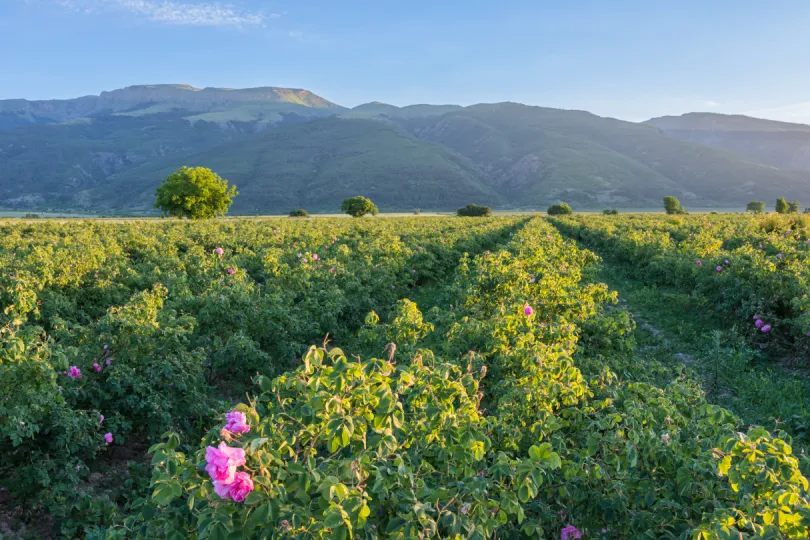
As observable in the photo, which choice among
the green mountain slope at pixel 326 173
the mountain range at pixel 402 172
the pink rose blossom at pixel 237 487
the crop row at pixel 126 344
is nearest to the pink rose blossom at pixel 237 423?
the pink rose blossom at pixel 237 487

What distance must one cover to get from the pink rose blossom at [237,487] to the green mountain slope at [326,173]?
11464 centimetres

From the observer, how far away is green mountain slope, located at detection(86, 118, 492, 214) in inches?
4808

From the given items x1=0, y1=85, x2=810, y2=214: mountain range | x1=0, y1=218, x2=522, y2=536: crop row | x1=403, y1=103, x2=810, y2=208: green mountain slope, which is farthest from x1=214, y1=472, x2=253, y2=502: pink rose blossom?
x1=403, y1=103, x2=810, y2=208: green mountain slope

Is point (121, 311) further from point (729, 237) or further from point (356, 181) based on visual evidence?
point (356, 181)

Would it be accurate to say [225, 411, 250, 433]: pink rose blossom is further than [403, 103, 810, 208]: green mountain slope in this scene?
No

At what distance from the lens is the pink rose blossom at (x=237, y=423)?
204cm

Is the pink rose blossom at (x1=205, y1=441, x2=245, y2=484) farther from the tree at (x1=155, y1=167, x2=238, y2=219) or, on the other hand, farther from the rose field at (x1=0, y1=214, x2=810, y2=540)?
the tree at (x1=155, y1=167, x2=238, y2=219)

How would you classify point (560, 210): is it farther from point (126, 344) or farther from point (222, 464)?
point (222, 464)


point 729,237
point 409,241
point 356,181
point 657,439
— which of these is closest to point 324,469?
point 657,439

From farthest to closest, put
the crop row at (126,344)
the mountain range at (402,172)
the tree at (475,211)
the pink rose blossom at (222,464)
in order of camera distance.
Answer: the mountain range at (402,172) → the tree at (475,211) → the crop row at (126,344) → the pink rose blossom at (222,464)

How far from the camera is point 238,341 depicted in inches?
243

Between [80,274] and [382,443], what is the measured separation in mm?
9126

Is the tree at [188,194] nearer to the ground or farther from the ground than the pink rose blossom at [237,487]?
nearer to the ground

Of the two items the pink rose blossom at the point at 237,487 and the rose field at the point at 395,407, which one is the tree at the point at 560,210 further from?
the pink rose blossom at the point at 237,487
